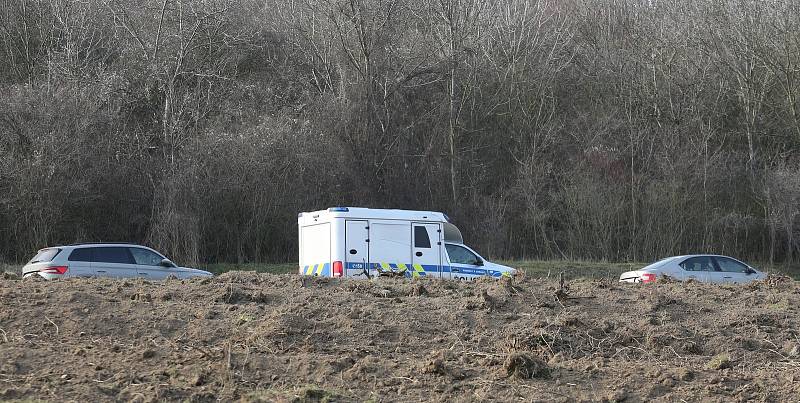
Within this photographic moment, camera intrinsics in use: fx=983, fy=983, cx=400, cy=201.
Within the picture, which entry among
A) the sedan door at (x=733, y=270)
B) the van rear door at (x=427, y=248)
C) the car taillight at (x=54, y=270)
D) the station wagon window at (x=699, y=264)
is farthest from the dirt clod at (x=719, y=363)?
the sedan door at (x=733, y=270)

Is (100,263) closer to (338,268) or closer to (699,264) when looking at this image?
(338,268)

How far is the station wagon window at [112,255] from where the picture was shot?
73.8 ft

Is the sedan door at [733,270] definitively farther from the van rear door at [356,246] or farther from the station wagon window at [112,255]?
the station wagon window at [112,255]

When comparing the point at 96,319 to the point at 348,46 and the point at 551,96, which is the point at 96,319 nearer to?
the point at 348,46

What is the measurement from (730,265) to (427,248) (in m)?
9.16

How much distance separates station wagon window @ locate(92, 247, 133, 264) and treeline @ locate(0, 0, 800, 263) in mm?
9927

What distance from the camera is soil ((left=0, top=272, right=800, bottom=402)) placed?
8.12 meters

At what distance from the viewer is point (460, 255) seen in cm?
2347

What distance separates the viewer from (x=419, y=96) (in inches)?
1617

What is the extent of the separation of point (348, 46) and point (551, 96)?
8894mm

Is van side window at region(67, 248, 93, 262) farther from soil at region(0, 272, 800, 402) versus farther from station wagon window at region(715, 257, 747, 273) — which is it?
station wagon window at region(715, 257, 747, 273)

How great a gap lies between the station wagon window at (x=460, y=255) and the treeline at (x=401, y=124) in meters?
12.5

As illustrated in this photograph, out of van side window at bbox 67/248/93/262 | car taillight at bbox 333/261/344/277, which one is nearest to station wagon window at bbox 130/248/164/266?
van side window at bbox 67/248/93/262

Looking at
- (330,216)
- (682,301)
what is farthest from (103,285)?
(330,216)
